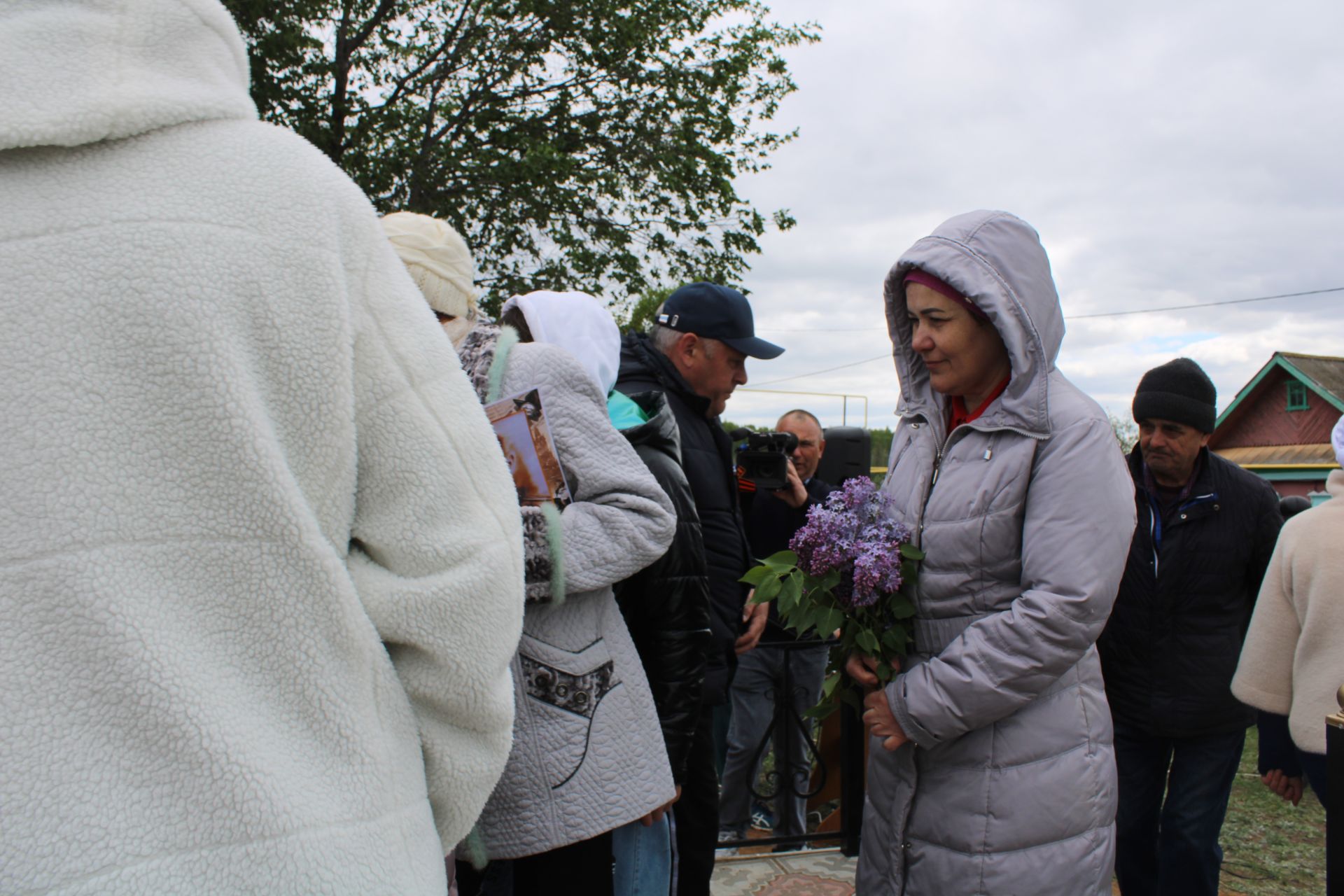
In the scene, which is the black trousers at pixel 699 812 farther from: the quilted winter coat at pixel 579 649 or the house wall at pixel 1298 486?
the house wall at pixel 1298 486

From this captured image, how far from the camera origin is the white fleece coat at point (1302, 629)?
2717 mm

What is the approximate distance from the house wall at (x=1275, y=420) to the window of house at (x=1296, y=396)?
0.35ft

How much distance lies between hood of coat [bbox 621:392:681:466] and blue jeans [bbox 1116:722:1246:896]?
2.05 meters

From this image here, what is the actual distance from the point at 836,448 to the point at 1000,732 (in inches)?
179

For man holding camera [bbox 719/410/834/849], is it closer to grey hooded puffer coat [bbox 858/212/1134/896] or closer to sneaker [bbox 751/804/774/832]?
sneaker [bbox 751/804/774/832]

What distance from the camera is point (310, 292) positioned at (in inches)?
35.2

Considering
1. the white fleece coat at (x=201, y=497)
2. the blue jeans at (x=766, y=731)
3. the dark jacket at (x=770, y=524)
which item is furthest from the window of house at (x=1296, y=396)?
the white fleece coat at (x=201, y=497)

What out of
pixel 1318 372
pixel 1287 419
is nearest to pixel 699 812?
pixel 1318 372

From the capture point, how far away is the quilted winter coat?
1736mm

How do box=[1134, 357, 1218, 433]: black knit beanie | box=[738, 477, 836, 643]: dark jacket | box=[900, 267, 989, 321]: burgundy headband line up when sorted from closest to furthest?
box=[900, 267, 989, 321]: burgundy headband → box=[1134, 357, 1218, 433]: black knit beanie → box=[738, 477, 836, 643]: dark jacket

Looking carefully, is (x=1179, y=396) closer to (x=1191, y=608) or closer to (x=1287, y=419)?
(x=1191, y=608)

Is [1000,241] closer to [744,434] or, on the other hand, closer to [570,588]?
[570,588]

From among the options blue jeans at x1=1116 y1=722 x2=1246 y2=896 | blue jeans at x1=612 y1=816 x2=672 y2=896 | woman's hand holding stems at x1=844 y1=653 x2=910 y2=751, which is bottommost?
blue jeans at x1=1116 y1=722 x2=1246 y2=896

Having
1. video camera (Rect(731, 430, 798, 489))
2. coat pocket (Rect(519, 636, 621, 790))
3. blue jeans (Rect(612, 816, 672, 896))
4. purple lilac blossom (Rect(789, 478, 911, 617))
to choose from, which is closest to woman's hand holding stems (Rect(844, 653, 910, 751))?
purple lilac blossom (Rect(789, 478, 911, 617))
